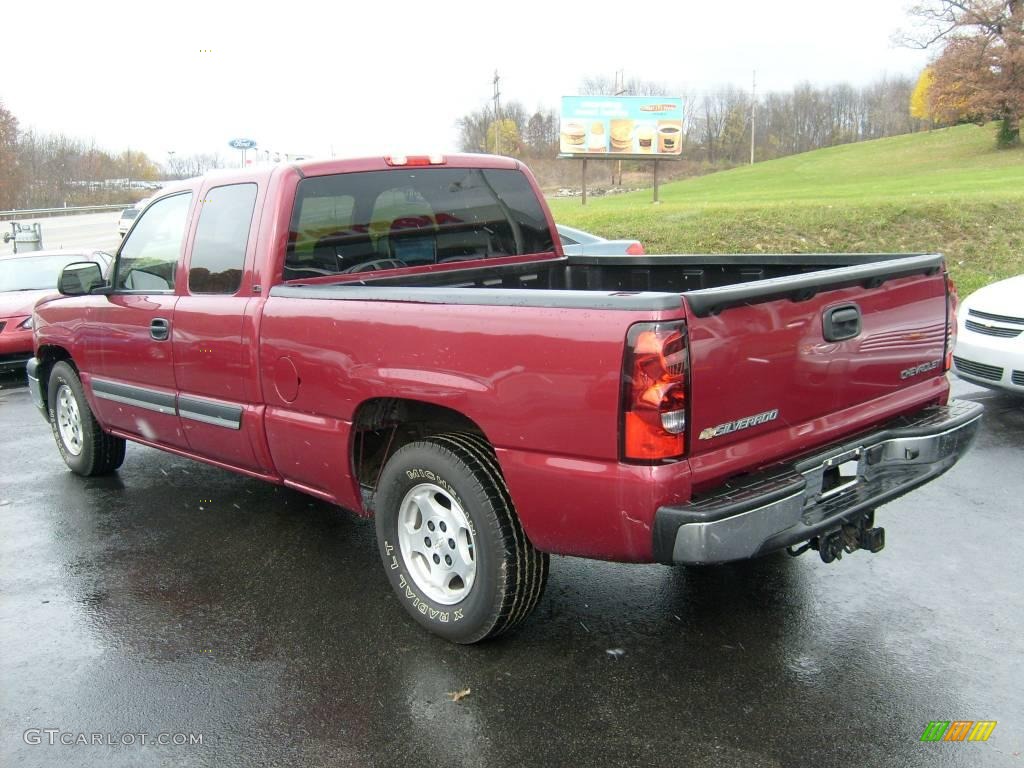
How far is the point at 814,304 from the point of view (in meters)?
3.06

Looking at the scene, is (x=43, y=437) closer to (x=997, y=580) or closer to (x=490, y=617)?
(x=490, y=617)

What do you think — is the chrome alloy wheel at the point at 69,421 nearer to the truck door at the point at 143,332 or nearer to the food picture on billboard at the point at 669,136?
the truck door at the point at 143,332

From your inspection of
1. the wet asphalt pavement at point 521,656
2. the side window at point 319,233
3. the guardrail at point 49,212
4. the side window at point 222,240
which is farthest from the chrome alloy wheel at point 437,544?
the guardrail at point 49,212

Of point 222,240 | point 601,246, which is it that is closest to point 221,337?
point 222,240

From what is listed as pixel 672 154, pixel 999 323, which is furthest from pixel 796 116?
pixel 999 323

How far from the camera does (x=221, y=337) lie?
4227 mm

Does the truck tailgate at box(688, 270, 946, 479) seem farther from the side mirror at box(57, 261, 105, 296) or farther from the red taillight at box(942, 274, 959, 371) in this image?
the side mirror at box(57, 261, 105, 296)

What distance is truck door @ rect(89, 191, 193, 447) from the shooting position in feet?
15.5

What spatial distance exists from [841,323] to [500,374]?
50.1 inches

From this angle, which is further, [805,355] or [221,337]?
[221,337]

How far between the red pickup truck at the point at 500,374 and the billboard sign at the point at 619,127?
1228 inches

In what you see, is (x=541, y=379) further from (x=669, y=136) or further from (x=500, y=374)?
(x=669, y=136)

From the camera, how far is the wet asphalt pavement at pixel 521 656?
2865mm

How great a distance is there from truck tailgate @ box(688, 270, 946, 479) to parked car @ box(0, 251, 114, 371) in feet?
27.0
